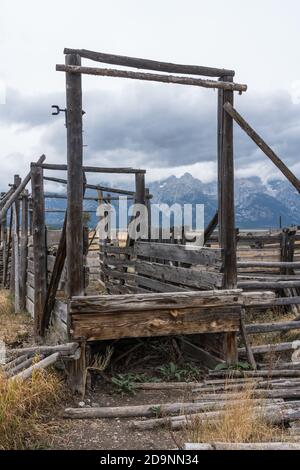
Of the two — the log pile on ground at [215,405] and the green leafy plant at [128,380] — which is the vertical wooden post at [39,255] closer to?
the green leafy plant at [128,380]

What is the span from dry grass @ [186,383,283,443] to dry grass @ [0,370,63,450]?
130 cm

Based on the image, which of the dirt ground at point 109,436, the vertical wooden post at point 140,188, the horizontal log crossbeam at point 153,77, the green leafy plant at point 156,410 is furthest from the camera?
the vertical wooden post at point 140,188

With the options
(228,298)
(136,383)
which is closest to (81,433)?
(136,383)

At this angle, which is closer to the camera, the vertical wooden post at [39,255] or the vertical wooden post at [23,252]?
the vertical wooden post at [39,255]

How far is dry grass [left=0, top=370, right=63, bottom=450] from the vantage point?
4078mm

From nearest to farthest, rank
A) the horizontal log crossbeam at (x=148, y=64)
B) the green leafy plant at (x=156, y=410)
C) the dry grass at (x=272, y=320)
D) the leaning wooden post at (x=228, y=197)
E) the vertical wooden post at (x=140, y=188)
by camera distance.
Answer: the green leafy plant at (x=156, y=410), the horizontal log crossbeam at (x=148, y=64), the leaning wooden post at (x=228, y=197), the dry grass at (x=272, y=320), the vertical wooden post at (x=140, y=188)

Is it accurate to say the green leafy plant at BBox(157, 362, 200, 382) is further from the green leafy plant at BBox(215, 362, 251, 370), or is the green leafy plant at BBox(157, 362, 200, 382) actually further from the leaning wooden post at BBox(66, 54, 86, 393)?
the leaning wooden post at BBox(66, 54, 86, 393)

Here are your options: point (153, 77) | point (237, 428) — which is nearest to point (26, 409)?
point (237, 428)

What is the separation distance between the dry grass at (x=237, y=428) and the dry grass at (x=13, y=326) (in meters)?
4.04

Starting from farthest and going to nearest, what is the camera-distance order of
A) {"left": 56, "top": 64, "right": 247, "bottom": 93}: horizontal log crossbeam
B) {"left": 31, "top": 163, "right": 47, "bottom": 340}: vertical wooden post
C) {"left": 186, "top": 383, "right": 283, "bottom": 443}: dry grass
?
{"left": 31, "top": 163, "right": 47, "bottom": 340}: vertical wooden post
{"left": 56, "top": 64, "right": 247, "bottom": 93}: horizontal log crossbeam
{"left": 186, "top": 383, "right": 283, "bottom": 443}: dry grass

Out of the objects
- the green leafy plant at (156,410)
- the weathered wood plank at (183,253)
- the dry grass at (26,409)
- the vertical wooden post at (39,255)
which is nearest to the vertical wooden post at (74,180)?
the dry grass at (26,409)

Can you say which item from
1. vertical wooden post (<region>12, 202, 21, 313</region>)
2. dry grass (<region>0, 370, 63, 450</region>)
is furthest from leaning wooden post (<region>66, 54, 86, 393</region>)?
vertical wooden post (<region>12, 202, 21, 313</region>)

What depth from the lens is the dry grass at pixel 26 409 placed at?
4.08 m
